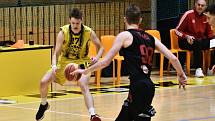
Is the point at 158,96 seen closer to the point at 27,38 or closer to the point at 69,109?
the point at 69,109

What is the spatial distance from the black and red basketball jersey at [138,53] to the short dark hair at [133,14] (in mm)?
103

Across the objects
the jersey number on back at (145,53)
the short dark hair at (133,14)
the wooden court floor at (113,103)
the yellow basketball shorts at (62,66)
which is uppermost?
the short dark hair at (133,14)

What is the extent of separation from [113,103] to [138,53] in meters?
5.16

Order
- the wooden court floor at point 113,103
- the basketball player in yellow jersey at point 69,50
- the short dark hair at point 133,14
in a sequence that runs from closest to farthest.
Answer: the short dark hair at point 133,14 → the basketball player in yellow jersey at point 69,50 → the wooden court floor at point 113,103

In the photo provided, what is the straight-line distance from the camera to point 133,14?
708 centimetres

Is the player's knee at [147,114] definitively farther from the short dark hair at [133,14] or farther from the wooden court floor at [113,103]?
the wooden court floor at [113,103]

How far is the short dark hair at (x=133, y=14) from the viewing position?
23.2 ft

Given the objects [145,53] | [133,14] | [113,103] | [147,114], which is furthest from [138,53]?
[113,103]

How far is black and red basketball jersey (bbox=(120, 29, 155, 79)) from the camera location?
281 inches

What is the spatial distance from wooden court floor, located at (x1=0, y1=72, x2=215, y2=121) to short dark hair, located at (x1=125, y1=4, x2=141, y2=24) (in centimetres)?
359

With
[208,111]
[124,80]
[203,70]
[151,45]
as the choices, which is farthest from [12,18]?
[151,45]

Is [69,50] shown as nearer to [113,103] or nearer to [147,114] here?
[113,103]

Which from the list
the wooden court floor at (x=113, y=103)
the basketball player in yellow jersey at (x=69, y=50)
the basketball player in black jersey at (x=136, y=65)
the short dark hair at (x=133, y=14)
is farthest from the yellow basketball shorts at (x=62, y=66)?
the short dark hair at (x=133, y=14)

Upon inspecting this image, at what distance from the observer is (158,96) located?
13.1 metres
